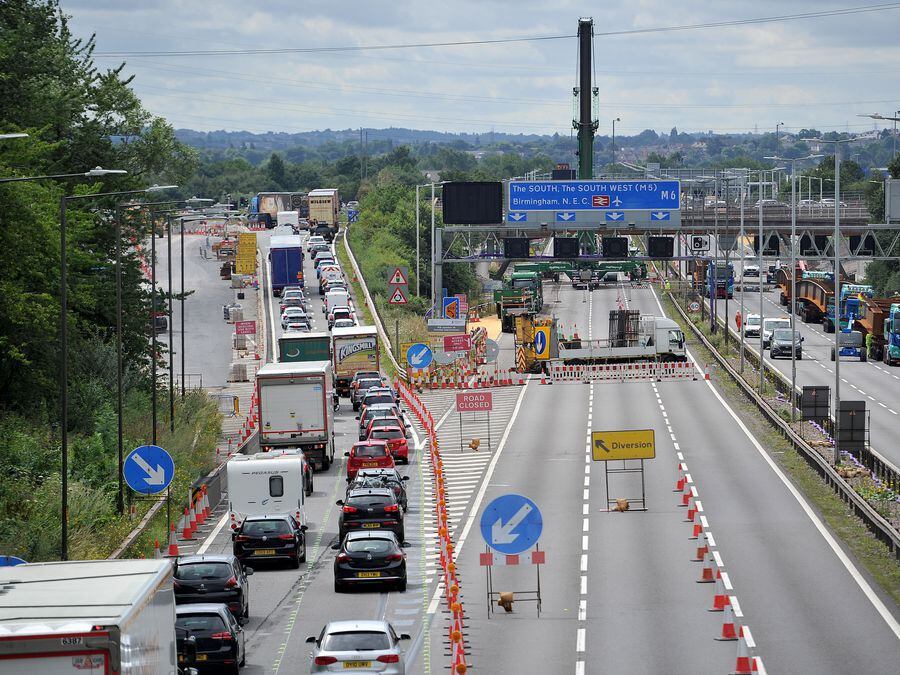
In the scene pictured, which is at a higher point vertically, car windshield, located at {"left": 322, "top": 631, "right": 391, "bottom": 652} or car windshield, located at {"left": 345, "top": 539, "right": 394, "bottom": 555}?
car windshield, located at {"left": 322, "top": 631, "right": 391, "bottom": 652}

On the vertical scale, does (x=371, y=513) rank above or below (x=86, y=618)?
below

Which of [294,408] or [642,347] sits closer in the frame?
[294,408]

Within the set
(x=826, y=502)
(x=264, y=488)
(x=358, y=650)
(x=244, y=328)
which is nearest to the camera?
(x=358, y=650)

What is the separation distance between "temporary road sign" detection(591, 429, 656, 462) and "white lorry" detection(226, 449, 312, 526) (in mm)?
7168

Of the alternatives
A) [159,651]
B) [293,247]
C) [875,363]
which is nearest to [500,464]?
[159,651]

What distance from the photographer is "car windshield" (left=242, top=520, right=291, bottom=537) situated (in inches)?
1249

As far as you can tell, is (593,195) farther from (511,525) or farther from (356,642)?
(356,642)

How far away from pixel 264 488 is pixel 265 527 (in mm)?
3355

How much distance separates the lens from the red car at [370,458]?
142 ft

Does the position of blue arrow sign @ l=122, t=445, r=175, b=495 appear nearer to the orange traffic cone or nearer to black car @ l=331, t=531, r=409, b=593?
the orange traffic cone

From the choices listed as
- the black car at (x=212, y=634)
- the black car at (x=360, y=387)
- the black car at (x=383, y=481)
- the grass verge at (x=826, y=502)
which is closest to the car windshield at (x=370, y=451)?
the black car at (x=383, y=481)

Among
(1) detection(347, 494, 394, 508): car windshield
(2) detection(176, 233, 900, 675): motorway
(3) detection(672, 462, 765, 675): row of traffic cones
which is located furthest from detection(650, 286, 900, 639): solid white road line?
(1) detection(347, 494, 394, 508): car windshield

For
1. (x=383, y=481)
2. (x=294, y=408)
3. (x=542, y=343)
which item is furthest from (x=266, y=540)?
(x=542, y=343)

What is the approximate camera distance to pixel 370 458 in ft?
142
